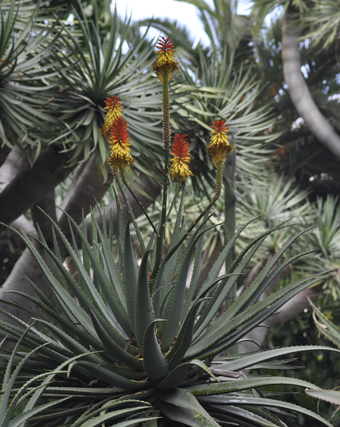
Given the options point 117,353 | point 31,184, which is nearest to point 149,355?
point 117,353

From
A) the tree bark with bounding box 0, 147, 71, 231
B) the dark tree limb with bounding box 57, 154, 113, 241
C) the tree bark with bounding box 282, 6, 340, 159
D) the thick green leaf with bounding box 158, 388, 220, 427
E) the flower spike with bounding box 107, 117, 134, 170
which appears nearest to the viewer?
the thick green leaf with bounding box 158, 388, 220, 427

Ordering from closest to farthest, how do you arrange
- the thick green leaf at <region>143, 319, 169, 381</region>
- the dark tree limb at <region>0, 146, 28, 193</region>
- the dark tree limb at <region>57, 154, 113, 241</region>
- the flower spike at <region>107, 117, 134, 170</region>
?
the thick green leaf at <region>143, 319, 169, 381</region>
the flower spike at <region>107, 117, 134, 170</region>
the dark tree limb at <region>57, 154, 113, 241</region>
the dark tree limb at <region>0, 146, 28, 193</region>

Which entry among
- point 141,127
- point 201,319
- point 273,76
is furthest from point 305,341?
point 201,319

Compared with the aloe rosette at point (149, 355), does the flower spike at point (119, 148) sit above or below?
above

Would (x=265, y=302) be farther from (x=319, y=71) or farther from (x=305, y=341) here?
(x=319, y=71)

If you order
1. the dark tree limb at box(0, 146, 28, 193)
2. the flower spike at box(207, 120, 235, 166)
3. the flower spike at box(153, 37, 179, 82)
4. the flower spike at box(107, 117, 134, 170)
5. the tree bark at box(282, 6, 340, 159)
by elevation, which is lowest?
the dark tree limb at box(0, 146, 28, 193)

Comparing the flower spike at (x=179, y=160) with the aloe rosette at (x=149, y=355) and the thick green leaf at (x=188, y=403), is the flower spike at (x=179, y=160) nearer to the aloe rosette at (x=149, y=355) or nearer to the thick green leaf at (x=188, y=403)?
the aloe rosette at (x=149, y=355)

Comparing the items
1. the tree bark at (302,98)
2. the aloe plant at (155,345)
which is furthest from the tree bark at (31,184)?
the tree bark at (302,98)

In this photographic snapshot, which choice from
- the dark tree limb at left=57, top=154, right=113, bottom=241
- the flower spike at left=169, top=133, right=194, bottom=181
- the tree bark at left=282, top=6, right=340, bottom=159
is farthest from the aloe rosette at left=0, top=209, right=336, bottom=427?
the tree bark at left=282, top=6, right=340, bottom=159

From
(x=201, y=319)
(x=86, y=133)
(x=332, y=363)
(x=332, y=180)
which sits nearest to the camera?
(x=201, y=319)

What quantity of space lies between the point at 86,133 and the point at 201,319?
7.22 feet

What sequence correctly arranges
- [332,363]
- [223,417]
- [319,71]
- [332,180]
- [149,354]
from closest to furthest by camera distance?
[149,354] < [223,417] < [332,363] < [319,71] < [332,180]

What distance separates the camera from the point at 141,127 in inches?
148

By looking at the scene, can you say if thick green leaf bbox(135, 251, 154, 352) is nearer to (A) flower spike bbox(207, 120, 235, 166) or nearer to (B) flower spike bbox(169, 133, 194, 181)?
(B) flower spike bbox(169, 133, 194, 181)
